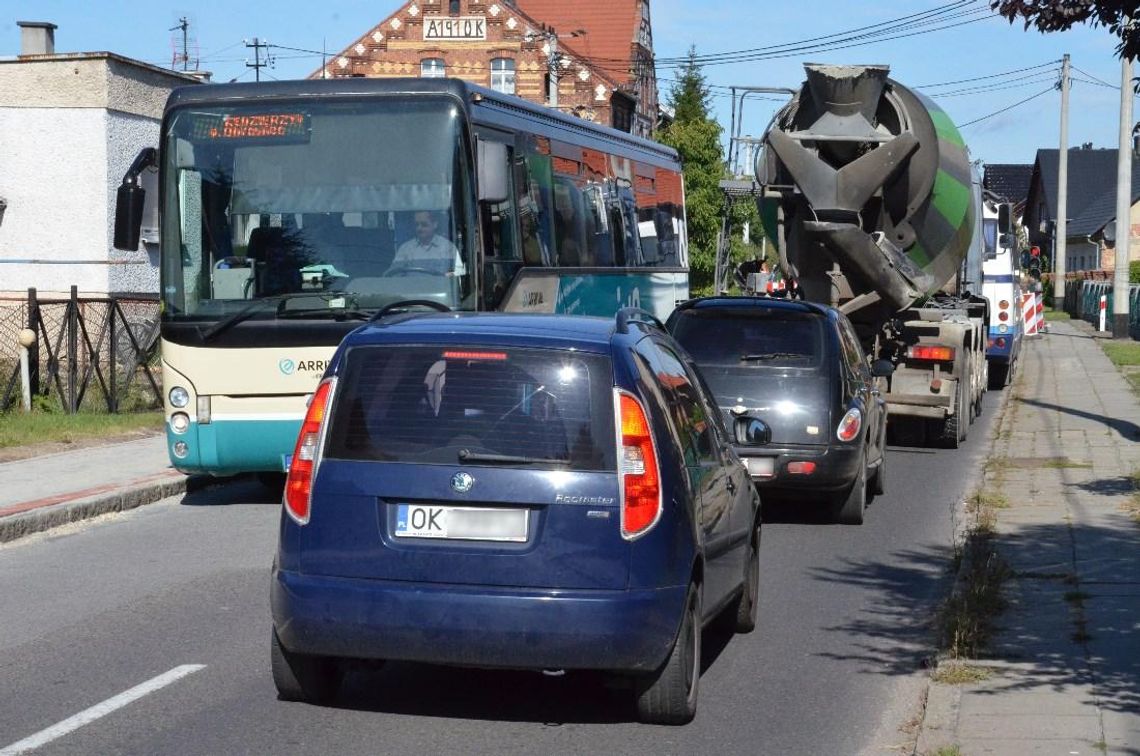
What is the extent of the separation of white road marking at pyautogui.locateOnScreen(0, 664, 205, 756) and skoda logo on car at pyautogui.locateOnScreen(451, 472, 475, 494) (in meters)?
A: 1.79

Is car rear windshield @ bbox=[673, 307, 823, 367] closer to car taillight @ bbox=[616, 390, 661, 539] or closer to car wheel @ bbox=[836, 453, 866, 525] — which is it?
car wheel @ bbox=[836, 453, 866, 525]

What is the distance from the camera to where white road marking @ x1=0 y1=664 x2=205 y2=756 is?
625 centimetres

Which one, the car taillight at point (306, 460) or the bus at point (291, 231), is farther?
the bus at point (291, 231)

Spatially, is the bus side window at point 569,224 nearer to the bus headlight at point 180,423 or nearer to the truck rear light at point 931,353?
the bus headlight at point 180,423

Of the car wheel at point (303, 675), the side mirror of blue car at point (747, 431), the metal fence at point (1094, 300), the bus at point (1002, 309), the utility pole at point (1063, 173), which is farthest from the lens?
the utility pole at point (1063, 173)

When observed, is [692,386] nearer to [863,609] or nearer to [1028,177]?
[863,609]

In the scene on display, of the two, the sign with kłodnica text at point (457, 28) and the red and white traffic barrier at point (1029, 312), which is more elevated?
A: the sign with kłodnica text at point (457, 28)

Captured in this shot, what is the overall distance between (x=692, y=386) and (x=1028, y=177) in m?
147

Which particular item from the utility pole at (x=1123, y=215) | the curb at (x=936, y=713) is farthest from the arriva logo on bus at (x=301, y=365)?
the utility pole at (x=1123, y=215)

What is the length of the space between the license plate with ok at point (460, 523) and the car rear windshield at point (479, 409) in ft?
0.60

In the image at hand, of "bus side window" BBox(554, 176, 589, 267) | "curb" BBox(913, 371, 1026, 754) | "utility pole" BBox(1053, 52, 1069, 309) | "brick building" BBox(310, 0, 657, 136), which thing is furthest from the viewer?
"brick building" BBox(310, 0, 657, 136)

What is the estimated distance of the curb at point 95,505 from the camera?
468 inches

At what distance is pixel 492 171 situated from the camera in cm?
1267

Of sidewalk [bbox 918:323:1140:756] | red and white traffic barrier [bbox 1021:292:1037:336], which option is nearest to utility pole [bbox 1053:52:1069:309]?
red and white traffic barrier [bbox 1021:292:1037:336]
